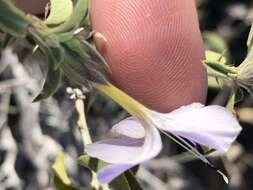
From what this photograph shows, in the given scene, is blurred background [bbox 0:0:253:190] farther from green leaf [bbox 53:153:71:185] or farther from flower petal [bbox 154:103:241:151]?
flower petal [bbox 154:103:241:151]

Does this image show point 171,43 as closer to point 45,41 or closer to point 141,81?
point 141,81

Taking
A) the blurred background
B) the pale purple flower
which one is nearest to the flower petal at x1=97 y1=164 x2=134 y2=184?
the pale purple flower

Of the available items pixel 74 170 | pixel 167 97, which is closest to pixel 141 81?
pixel 167 97

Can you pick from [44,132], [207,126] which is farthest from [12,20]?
[44,132]

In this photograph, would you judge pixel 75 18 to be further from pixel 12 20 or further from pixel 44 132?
pixel 44 132

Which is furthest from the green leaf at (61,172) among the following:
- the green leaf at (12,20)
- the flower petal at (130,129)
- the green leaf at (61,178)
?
the green leaf at (12,20)
